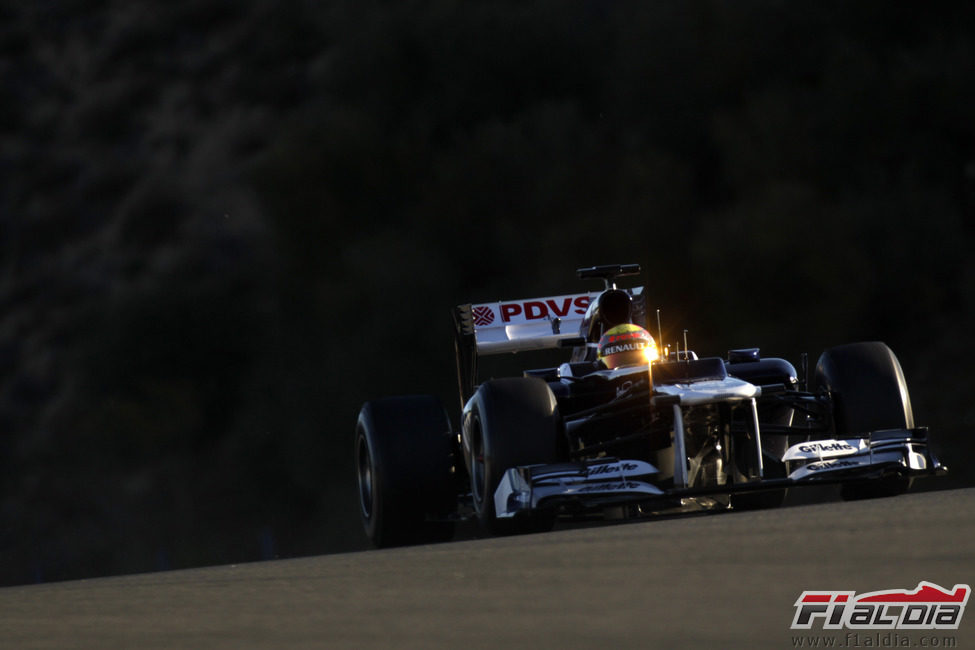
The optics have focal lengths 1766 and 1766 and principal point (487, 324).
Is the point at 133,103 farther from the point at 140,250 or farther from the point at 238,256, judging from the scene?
the point at 238,256

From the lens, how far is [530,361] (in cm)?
2800

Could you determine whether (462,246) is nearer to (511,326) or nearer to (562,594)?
(511,326)

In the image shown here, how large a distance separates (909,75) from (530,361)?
7.27 meters

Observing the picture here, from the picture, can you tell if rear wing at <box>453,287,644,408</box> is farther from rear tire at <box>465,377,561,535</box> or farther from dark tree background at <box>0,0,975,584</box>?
dark tree background at <box>0,0,975,584</box>

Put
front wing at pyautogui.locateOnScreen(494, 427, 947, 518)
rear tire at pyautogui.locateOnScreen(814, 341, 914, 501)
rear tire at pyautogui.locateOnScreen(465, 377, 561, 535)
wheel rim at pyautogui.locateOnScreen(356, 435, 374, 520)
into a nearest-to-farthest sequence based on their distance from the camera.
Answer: front wing at pyautogui.locateOnScreen(494, 427, 947, 518)
rear tire at pyautogui.locateOnScreen(465, 377, 561, 535)
rear tire at pyautogui.locateOnScreen(814, 341, 914, 501)
wheel rim at pyautogui.locateOnScreen(356, 435, 374, 520)

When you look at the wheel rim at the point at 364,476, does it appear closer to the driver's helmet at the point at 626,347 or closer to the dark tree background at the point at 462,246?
the driver's helmet at the point at 626,347

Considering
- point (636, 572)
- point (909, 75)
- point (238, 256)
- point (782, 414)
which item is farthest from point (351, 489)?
point (636, 572)

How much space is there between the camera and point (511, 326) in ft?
45.7

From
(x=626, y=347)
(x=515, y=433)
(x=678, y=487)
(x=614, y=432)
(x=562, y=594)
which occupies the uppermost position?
(x=562, y=594)

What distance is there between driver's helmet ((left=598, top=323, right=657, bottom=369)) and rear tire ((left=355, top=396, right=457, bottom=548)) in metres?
1.34

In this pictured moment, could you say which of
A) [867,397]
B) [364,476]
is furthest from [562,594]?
[364,476]

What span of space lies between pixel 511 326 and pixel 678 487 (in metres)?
3.43

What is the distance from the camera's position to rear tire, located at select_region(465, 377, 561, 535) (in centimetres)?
1100

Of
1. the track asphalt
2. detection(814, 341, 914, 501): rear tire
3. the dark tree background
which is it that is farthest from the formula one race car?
the dark tree background
